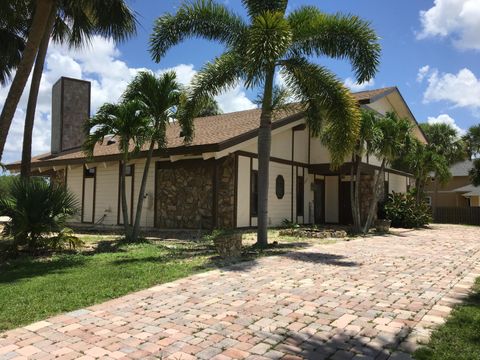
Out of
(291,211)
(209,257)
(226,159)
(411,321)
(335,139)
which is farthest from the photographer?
(291,211)

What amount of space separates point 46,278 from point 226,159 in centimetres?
967

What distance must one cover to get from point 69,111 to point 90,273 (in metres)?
18.6

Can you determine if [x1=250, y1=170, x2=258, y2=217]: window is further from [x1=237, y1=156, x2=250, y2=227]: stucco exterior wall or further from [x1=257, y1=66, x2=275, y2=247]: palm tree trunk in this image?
[x1=257, y1=66, x2=275, y2=247]: palm tree trunk

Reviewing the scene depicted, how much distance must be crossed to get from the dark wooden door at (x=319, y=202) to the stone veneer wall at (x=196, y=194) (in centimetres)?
691

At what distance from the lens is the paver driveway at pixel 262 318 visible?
4324 millimetres

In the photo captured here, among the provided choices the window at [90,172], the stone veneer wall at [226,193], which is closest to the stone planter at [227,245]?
the stone veneer wall at [226,193]

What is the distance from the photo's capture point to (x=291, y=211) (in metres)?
19.7

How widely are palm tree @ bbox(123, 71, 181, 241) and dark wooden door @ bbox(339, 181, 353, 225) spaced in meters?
12.2

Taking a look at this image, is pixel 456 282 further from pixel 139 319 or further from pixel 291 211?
pixel 291 211

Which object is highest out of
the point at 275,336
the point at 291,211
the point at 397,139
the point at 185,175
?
the point at 397,139

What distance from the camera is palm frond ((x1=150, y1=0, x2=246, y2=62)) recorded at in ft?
38.2

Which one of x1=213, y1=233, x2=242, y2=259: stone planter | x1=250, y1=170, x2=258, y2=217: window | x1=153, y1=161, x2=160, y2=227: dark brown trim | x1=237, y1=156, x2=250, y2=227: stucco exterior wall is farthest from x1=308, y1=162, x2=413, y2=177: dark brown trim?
x1=213, y1=233, x2=242, y2=259: stone planter

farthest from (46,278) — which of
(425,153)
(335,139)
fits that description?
(425,153)

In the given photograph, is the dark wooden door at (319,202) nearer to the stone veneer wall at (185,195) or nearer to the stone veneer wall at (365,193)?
the stone veneer wall at (365,193)
